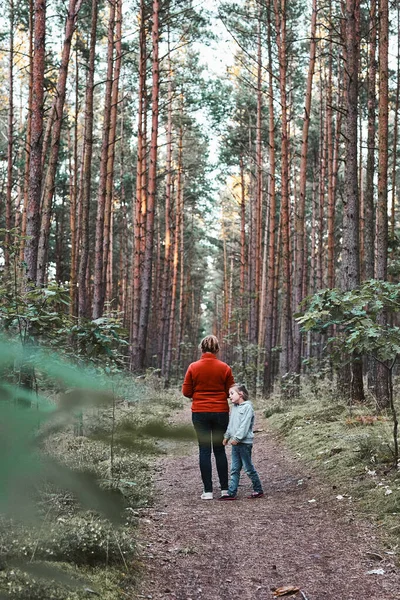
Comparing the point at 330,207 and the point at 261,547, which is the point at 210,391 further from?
the point at 330,207

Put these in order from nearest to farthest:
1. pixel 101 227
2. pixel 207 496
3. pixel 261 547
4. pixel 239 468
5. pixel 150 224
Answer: pixel 261 547 → pixel 207 496 → pixel 239 468 → pixel 101 227 → pixel 150 224

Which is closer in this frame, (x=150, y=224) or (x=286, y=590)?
(x=286, y=590)

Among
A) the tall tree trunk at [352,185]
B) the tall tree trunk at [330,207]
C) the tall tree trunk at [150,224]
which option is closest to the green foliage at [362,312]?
the tall tree trunk at [352,185]

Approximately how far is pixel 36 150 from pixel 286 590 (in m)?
6.34

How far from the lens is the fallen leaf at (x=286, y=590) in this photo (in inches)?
161

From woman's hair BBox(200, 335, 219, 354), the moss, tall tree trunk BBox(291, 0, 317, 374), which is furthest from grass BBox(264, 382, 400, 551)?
tall tree trunk BBox(291, 0, 317, 374)

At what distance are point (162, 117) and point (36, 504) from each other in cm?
2638

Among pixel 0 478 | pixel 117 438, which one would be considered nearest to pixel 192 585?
pixel 117 438

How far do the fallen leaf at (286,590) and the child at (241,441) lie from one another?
2492 mm

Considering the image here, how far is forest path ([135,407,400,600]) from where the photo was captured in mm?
4188

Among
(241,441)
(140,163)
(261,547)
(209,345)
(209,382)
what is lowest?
(261,547)

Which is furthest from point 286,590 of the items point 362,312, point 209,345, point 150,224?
point 150,224

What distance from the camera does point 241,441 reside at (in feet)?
22.1

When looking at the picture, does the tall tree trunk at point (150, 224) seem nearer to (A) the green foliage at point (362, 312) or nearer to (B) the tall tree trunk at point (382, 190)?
(B) the tall tree trunk at point (382, 190)
